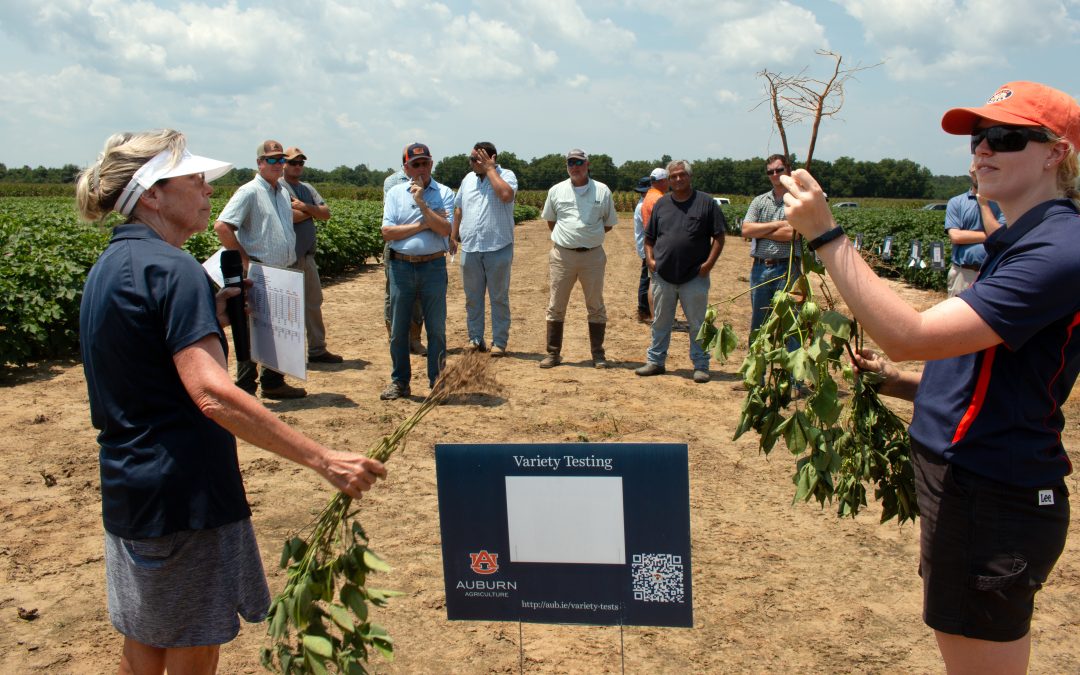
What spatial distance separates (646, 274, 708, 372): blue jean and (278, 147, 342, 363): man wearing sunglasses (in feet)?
11.0

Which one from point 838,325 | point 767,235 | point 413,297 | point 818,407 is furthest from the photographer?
point 413,297

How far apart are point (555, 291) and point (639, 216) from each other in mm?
3010

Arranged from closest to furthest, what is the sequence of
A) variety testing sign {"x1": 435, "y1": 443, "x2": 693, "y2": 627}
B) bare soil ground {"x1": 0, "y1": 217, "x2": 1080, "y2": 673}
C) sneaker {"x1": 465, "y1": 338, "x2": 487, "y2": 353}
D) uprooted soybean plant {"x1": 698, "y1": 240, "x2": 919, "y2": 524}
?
1. uprooted soybean plant {"x1": 698, "y1": 240, "x2": 919, "y2": 524}
2. variety testing sign {"x1": 435, "y1": 443, "x2": 693, "y2": 627}
3. sneaker {"x1": 465, "y1": 338, "x2": 487, "y2": 353}
4. bare soil ground {"x1": 0, "y1": 217, "x2": 1080, "y2": 673}

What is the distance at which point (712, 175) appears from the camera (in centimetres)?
809

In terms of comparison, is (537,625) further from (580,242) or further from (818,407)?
(580,242)

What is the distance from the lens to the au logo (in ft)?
9.77

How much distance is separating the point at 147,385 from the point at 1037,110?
234cm

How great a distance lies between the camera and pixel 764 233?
696cm

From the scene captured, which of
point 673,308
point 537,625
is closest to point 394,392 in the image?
point 673,308

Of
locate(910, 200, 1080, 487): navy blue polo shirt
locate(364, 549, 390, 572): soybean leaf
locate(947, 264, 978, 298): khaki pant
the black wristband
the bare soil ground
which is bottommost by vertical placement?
the bare soil ground

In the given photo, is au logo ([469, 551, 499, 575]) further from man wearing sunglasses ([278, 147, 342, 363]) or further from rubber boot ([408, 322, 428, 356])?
rubber boot ([408, 322, 428, 356])

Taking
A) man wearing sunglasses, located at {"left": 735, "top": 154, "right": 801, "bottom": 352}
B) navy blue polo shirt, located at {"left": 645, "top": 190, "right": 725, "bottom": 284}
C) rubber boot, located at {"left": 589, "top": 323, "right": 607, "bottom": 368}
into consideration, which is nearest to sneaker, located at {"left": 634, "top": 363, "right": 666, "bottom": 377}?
rubber boot, located at {"left": 589, "top": 323, "right": 607, "bottom": 368}

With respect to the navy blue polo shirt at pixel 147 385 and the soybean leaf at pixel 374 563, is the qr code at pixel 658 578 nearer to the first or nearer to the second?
the soybean leaf at pixel 374 563

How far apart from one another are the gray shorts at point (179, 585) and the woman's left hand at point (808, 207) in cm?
176
